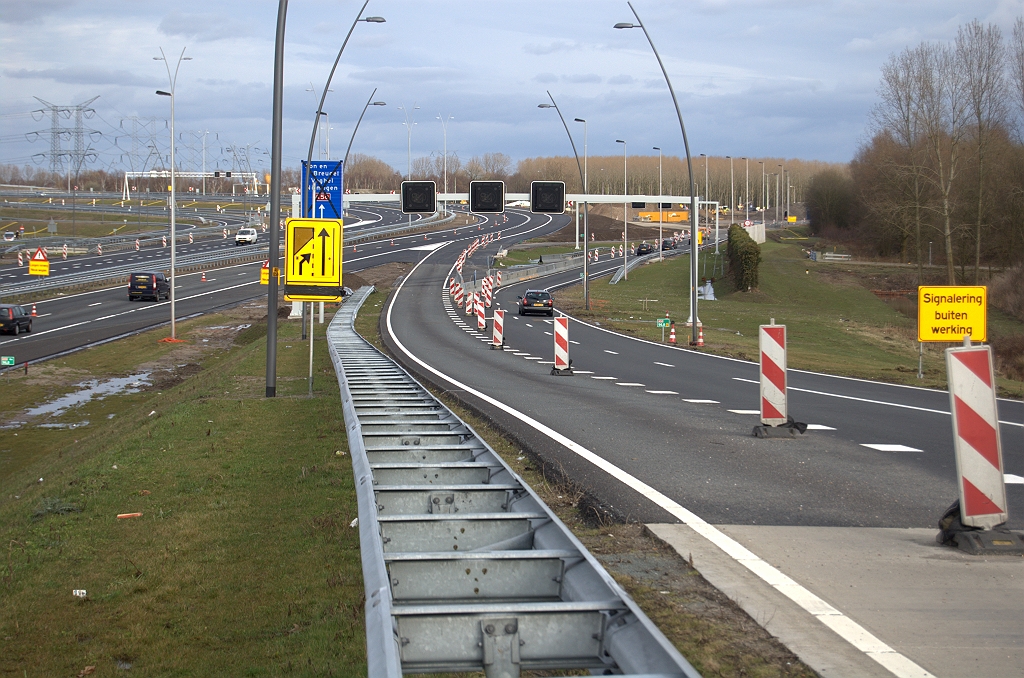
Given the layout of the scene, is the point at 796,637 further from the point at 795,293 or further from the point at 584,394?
the point at 795,293

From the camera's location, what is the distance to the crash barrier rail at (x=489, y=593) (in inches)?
142

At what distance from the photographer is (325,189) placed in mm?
26234

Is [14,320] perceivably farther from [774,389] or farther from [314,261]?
[774,389]

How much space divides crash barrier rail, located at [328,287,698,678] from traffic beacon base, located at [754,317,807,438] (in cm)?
696

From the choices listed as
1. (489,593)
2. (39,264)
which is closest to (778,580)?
(489,593)

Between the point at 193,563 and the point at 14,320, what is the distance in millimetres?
43622

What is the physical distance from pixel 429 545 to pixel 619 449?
7.05 metres

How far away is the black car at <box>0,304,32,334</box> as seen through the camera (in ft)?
149

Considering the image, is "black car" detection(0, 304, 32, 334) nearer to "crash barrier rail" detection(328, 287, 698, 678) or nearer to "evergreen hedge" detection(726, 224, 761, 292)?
"crash barrier rail" detection(328, 287, 698, 678)

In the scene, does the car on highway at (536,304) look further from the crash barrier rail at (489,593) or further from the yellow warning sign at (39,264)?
the crash barrier rail at (489,593)

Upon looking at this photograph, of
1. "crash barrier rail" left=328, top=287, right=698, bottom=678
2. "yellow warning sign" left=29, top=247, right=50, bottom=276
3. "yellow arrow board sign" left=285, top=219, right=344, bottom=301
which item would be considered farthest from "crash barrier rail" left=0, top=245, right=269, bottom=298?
"crash barrier rail" left=328, top=287, right=698, bottom=678

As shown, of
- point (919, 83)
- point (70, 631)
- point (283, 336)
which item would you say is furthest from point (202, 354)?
point (919, 83)

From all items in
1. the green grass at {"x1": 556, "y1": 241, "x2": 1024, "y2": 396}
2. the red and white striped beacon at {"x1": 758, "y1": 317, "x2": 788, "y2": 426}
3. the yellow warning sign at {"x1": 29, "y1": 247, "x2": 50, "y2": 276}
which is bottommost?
the green grass at {"x1": 556, "y1": 241, "x2": 1024, "y2": 396}

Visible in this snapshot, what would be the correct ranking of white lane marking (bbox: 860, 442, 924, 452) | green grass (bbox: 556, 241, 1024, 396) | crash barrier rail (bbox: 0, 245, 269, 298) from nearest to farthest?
1. white lane marking (bbox: 860, 442, 924, 452)
2. green grass (bbox: 556, 241, 1024, 396)
3. crash barrier rail (bbox: 0, 245, 269, 298)
